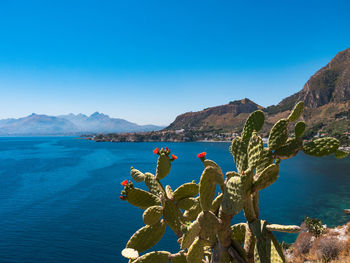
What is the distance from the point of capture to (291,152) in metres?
3.13

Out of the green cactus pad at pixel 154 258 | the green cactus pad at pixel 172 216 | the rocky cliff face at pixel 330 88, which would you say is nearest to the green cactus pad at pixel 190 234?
the green cactus pad at pixel 154 258

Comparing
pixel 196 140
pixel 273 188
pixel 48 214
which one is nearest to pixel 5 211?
pixel 48 214

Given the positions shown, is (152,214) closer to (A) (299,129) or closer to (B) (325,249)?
(A) (299,129)

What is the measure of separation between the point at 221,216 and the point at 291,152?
128 cm

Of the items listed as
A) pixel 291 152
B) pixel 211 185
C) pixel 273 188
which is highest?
pixel 291 152

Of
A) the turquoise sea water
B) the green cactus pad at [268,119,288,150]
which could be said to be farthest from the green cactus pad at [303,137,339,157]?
the turquoise sea water

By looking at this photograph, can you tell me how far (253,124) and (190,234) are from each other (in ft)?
6.12

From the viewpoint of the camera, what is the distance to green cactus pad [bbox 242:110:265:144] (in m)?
3.52

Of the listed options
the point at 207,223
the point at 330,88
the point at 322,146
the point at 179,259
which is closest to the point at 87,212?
the point at 179,259

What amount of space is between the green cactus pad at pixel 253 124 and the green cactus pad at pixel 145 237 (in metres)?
1.84

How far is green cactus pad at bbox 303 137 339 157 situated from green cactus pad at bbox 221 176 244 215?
1.28 meters

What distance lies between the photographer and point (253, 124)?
11.7 feet

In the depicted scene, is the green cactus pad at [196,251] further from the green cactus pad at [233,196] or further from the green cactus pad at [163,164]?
the green cactus pad at [163,164]

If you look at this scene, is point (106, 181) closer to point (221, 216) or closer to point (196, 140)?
point (221, 216)
